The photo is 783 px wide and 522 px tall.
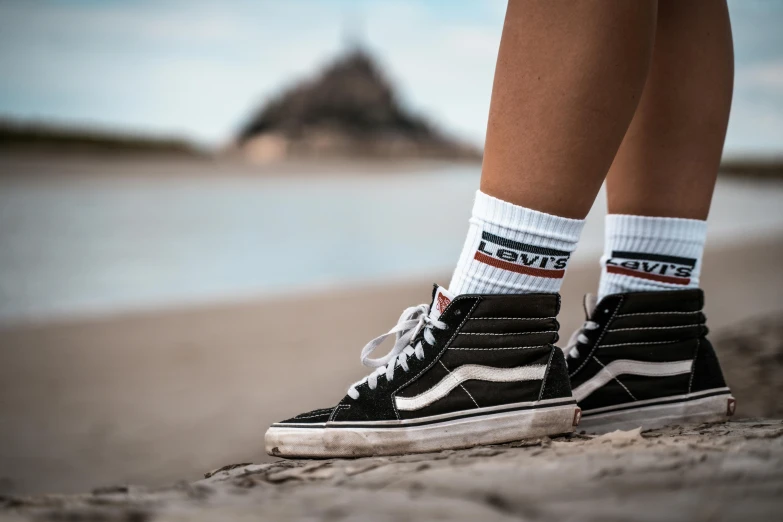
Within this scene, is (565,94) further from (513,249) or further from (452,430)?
(452,430)

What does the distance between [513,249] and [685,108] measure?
0.43 meters

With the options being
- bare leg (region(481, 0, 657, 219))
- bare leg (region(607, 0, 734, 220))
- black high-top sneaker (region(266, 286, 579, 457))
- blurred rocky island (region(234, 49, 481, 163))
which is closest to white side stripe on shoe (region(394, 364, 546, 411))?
black high-top sneaker (region(266, 286, 579, 457))

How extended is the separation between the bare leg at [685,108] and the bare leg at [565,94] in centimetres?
25

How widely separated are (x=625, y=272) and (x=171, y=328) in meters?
2.73

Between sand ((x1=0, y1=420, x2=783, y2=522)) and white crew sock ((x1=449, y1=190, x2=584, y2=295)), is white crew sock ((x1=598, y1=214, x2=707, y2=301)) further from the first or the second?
sand ((x1=0, y1=420, x2=783, y2=522))

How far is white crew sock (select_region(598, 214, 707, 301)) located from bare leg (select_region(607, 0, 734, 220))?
2cm

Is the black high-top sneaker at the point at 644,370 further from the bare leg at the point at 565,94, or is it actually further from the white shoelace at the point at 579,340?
the bare leg at the point at 565,94

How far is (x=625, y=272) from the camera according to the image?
1062 mm

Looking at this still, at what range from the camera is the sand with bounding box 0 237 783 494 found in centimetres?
167

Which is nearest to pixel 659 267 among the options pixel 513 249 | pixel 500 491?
pixel 513 249

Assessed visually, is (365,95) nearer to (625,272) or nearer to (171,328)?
→ (171,328)

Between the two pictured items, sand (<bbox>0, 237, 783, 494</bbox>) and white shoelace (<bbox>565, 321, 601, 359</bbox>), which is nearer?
white shoelace (<bbox>565, 321, 601, 359</bbox>)

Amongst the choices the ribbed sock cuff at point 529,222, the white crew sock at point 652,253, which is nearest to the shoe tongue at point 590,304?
the white crew sock at point 652,253

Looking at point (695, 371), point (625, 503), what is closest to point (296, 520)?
point (625, 503)
